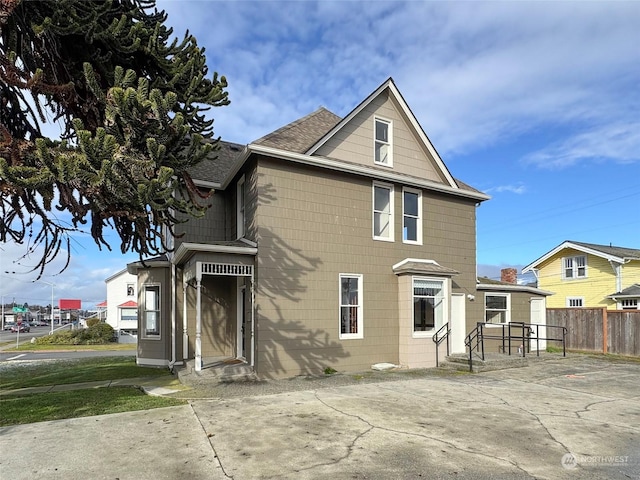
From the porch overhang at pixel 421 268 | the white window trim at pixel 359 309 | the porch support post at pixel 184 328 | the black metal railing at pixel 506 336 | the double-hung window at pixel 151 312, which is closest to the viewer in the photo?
the white window trim at pixel 359 309

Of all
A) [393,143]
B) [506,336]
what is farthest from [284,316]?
[506,336]

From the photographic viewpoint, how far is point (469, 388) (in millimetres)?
9734

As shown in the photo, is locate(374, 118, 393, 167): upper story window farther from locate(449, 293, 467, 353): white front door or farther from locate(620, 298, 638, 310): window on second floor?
locate(620, 298, 638, 310): window on second floor

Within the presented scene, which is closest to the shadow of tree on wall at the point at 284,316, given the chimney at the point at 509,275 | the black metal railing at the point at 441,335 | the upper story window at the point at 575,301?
the black metal railing at the point at 441,335

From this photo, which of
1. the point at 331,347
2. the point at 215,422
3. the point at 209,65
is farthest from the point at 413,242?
the point at 215,422

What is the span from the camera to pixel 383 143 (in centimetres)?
1387

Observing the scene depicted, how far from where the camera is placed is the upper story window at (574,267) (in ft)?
83.9

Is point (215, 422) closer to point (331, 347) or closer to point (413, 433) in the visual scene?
point (413, 433)

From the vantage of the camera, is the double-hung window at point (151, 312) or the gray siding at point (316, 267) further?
the double-hung window at point (151, 312)

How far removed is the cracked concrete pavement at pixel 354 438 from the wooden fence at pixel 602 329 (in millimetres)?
9210

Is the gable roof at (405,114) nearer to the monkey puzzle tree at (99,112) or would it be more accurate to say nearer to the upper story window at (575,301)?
the monkey puzzle tree at (99,112)

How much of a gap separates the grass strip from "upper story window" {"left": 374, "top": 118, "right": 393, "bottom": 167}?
924cm

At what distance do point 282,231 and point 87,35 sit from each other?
238 inches

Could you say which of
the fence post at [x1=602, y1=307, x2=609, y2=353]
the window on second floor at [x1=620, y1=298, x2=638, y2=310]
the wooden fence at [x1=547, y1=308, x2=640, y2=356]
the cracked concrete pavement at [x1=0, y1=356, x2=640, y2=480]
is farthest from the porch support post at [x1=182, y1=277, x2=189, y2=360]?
the window on second floor at [x1=620, y1=298, x2=638, y2=310]
